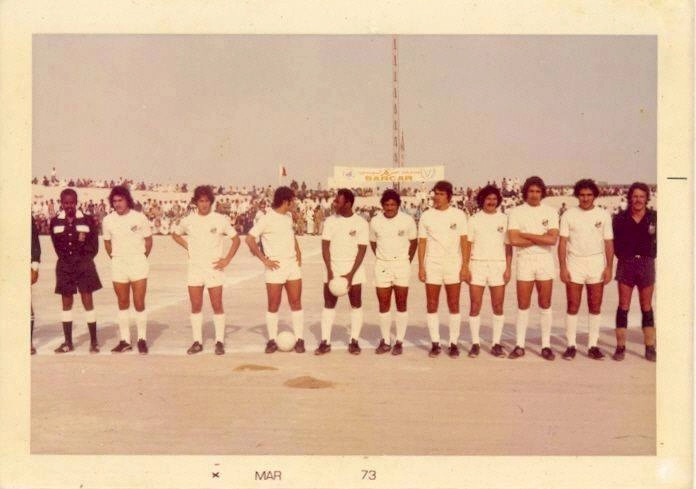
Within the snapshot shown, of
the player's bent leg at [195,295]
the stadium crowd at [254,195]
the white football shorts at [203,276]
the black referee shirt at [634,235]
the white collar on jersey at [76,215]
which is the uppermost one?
the stadium crowd at [254,195]

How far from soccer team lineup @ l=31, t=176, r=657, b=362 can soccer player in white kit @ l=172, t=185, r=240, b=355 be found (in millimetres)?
11

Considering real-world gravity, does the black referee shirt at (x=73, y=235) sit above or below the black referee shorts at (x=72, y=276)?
above

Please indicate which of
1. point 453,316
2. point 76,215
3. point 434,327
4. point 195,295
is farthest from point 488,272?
point 76,215

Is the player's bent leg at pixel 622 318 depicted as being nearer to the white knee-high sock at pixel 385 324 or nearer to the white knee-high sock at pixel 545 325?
the white knee-high sock at pixel 545 325

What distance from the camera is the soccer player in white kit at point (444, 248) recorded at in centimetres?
775

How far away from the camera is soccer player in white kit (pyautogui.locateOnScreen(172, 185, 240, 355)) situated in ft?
26.2

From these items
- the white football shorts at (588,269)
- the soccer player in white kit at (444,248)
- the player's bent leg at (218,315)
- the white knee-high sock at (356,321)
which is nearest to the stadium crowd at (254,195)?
the soccer player in white kit at (444,248)

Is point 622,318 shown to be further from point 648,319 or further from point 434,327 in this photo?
point 434,327

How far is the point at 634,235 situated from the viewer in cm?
751

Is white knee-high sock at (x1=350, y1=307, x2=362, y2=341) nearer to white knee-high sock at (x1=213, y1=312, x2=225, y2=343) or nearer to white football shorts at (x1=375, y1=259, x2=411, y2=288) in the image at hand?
white football shorts at (x1=375, y1=259, x2=411, y2=288)

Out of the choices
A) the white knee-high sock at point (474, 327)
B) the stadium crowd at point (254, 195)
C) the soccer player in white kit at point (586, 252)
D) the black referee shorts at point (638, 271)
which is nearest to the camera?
the black referee shorts at point (638, 271)

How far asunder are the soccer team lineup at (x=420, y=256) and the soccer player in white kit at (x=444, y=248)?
1 centimetres

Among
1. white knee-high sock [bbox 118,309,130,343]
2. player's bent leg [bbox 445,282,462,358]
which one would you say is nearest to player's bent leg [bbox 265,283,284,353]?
white knee-high sock [bbox 118,309,130,343]
